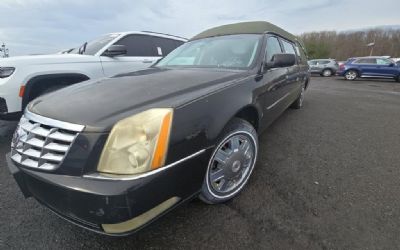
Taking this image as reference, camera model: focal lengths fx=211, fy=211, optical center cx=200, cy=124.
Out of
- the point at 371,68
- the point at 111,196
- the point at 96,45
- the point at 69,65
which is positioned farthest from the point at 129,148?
the point at 371,68

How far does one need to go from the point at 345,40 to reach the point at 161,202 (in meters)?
52.6

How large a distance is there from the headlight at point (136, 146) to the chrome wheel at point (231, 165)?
579 millimetres

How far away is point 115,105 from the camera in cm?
137

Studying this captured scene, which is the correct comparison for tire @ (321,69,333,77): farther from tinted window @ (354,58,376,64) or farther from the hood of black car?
the hood of black car

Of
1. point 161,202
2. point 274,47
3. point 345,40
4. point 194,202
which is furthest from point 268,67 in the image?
point 345,40

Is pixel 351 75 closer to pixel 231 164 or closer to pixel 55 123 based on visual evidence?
pixel 231 164

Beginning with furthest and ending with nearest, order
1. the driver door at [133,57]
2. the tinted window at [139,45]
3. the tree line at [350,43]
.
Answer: the tree line at [350,43] < the tinted window at [139,45] < the driver door at [133,57]

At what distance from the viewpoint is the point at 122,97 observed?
4.93 ft

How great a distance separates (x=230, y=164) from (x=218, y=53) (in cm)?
149

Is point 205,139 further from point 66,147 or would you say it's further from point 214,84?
point 66,147

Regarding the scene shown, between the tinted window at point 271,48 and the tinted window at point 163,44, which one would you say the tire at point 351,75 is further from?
the tinted window at point 271,48

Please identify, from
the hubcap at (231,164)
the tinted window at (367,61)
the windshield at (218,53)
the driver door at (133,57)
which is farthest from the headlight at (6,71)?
the tinted window at (367,61)

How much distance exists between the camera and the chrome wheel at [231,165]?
178 cm

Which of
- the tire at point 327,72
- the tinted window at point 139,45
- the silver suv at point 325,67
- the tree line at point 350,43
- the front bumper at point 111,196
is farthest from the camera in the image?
the tree line at point 350,43
